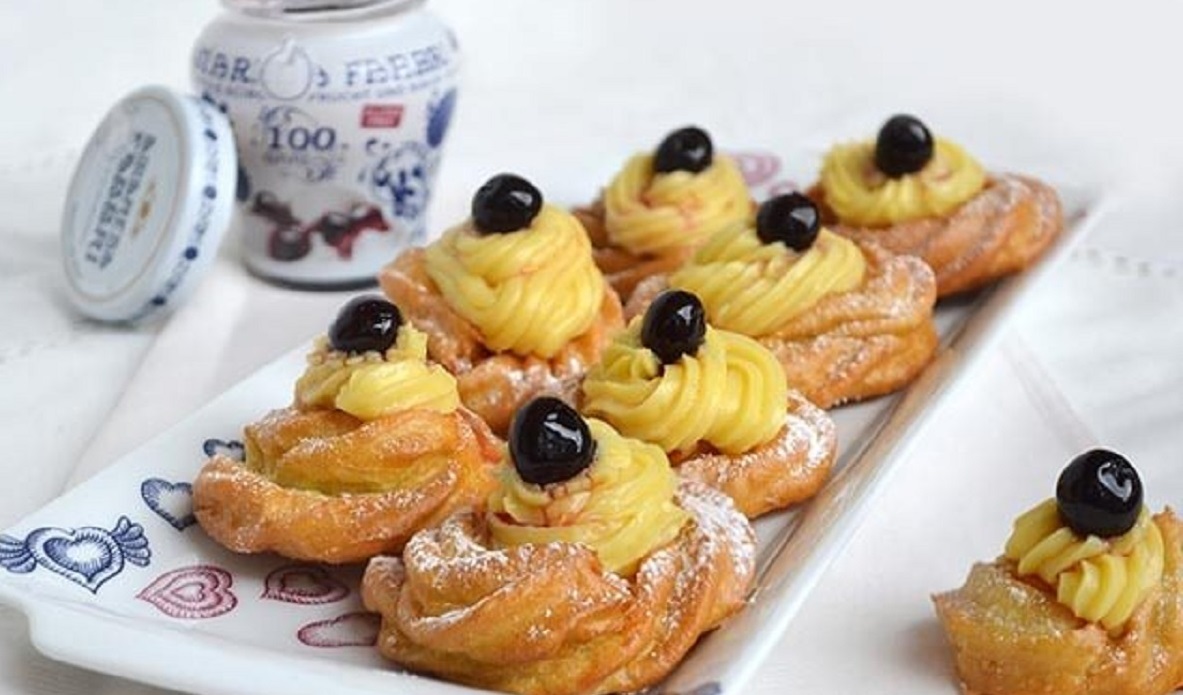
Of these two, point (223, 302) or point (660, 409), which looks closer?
point (660, 409)

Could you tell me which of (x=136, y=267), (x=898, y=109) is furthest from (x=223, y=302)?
(x=898, y=109)

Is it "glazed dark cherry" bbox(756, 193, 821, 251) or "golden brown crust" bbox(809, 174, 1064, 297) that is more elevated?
"glazed dark cherry" bbox(756, 193, 821, 251)

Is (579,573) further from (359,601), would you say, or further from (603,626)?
(359,601)

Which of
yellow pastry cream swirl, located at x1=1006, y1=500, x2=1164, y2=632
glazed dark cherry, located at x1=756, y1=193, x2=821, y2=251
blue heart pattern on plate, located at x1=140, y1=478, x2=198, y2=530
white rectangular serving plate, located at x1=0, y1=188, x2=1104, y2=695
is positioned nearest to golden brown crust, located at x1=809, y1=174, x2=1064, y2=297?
glazed dark cherry, located at x1=756, y1=193, x2=821, y2=251

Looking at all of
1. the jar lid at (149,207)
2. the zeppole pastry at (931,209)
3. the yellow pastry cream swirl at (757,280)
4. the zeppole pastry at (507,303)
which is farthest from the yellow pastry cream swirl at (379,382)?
the zeppole pastry at (931,209)

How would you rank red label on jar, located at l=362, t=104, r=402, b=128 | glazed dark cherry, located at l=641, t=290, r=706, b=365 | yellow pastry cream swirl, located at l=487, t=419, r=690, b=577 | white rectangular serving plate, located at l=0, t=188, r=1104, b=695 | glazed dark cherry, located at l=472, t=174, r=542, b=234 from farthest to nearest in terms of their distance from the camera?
red label on jar, located at l=362, t=104, r=402, b=128
glazed dark cherry, located at l=472, t=174, r=542, b=234
glazed dark cherry, located at l=641, t=290, r=706, b=365
yellow pastry cream swirl, located at l=487, t=419, r=690, b=577
white rectangular serving plate, located at l=0, t=188, r=1104, b=695

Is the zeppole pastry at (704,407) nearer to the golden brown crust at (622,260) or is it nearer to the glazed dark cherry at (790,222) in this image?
the glazed dark cherry at (790,222)

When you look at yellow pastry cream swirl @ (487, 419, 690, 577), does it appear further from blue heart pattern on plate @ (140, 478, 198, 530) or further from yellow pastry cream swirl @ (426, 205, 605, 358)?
yellow pastry cream swirl @ (426, 205, 605, 358)
